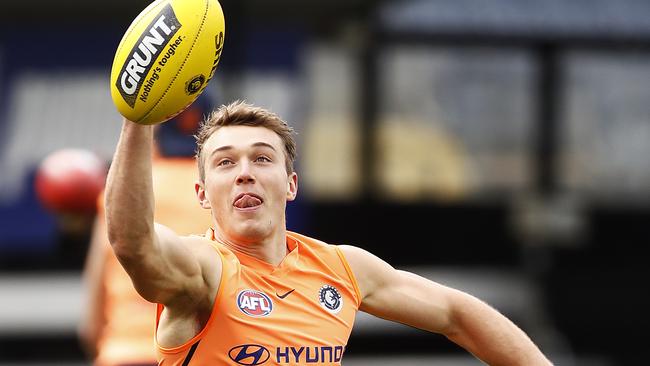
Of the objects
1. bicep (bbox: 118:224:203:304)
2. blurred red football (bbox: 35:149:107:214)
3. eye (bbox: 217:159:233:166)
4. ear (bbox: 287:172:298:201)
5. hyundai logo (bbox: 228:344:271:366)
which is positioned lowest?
hyundai logo (bbox: 228:344:271:366)

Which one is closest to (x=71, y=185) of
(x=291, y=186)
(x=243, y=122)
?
(x=291, y=186)

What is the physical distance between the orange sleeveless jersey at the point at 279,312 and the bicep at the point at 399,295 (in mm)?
69

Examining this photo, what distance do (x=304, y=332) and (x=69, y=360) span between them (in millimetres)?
8528

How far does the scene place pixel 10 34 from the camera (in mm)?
12297

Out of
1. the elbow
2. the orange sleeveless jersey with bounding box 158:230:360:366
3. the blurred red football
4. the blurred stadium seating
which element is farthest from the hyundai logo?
the blurred stadium seating

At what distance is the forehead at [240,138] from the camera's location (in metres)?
3.60

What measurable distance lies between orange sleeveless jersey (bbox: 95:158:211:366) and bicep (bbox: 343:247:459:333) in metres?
1.63

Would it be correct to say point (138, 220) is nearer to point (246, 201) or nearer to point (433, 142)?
point (246, 201)

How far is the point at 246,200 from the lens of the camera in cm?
353

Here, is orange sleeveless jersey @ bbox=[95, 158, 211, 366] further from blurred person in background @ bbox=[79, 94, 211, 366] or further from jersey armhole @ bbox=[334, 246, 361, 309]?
jersey armhole @ bbox=[334, 246, 361, 309]

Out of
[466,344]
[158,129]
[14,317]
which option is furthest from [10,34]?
[466,344]

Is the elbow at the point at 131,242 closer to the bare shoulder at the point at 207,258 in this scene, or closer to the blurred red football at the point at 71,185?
the bare shoulder at the point at 207,258

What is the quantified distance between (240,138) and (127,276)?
2.00 metres

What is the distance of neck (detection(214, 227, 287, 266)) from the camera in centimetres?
363
